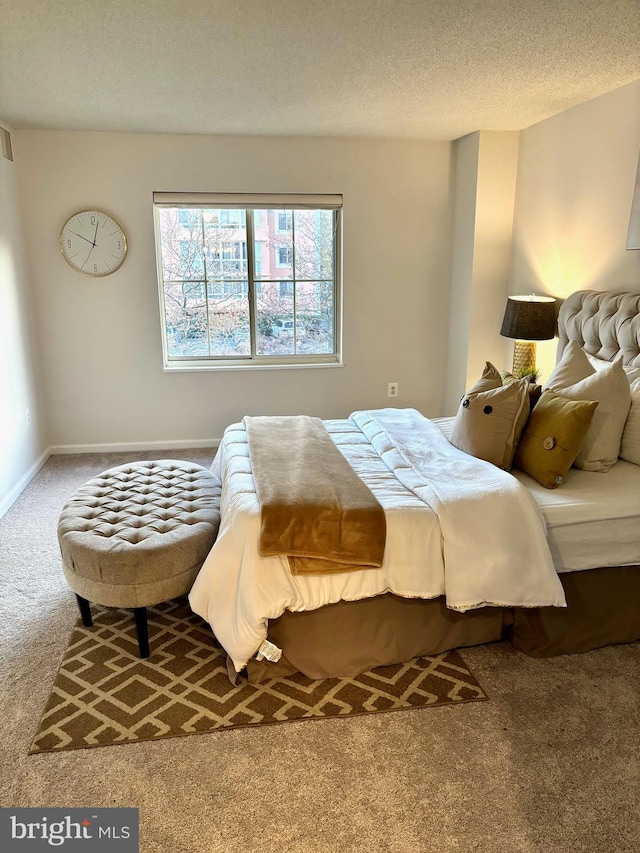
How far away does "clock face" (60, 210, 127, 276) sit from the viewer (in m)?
4.40

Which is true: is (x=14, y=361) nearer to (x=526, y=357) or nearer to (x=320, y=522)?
(x=320, y=522)

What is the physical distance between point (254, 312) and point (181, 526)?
275 centimetres

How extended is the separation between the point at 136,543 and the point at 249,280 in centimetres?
293

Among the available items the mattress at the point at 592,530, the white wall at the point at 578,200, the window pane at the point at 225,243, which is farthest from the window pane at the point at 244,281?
the mattress at the point at 592,530

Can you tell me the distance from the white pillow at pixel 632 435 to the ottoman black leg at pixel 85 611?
2.41 metres

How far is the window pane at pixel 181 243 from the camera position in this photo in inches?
181

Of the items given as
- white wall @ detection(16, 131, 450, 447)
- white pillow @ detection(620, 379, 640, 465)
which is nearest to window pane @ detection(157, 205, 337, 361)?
white wall @ detection(16, 131, 450, 447)

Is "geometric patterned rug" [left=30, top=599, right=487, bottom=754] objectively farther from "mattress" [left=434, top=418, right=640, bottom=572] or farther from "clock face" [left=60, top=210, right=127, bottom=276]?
"clock face" [left=60, top=210, right=127, bottom=276]

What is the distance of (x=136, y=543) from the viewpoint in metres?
2.33

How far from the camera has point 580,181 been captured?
368cm

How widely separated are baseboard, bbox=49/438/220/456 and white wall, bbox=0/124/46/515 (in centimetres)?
28

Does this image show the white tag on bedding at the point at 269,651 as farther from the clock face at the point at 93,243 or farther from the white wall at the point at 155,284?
the clock face at the point at 93,243

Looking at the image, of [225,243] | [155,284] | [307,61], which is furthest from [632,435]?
[155,284]

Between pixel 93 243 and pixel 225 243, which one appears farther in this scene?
pixel 225 243
